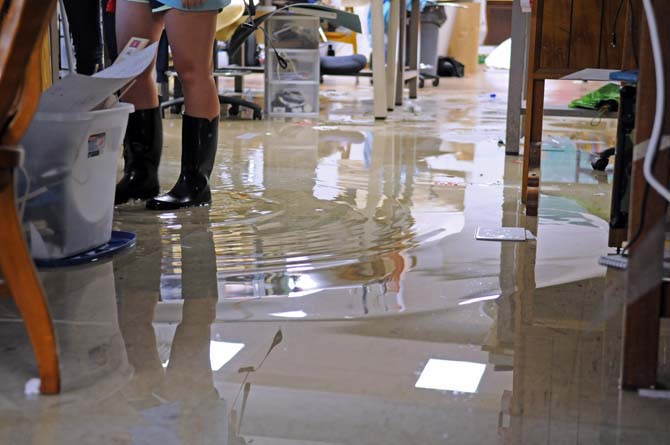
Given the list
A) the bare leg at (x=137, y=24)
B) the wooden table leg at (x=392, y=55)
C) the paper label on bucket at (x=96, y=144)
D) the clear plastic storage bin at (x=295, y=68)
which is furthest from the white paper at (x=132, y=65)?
the wooden table leg at (x=392, y=55)

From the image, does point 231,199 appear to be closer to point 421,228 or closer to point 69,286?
point 421,228

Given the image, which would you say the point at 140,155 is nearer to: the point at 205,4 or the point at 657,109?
the point at 205,4

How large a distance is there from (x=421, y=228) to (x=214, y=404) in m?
1.11

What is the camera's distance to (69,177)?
1725mm

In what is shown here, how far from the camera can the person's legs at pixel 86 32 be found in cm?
252

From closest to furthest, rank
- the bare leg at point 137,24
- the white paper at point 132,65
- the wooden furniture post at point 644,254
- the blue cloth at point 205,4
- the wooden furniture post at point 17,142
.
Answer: the wooden furniture post at point 17,142
the wooden furniture post at point 644,254
the white paper at point 132,65
the blue cloth at point 205,4
the bare leg at point 137,24

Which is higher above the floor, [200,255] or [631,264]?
[631,264]

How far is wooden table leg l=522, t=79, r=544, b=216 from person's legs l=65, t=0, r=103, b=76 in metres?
1.21

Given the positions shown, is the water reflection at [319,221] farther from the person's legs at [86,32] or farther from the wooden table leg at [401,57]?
the wooden table leg at [401,57]

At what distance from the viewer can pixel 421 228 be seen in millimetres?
2191

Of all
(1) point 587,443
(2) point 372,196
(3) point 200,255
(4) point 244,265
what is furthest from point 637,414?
(2) point 372,196

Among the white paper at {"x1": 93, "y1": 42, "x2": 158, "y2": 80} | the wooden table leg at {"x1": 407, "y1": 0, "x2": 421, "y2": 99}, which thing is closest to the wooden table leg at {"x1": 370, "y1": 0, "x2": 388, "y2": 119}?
the wooden table leg at {"x1": 407, "y1": 0, "x2": 421, "y2": 99}

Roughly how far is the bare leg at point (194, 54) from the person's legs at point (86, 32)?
1.23 feet

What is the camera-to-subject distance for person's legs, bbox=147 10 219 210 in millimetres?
2252
